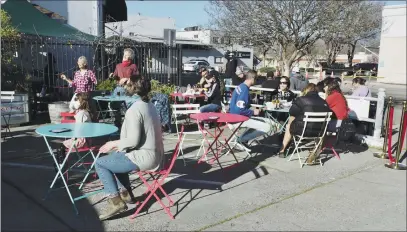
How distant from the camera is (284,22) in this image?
40.6 feet

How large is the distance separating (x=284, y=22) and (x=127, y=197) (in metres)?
9.67

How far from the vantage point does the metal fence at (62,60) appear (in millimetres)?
9211

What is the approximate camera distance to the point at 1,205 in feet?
13.2

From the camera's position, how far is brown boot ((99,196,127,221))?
12.1ft

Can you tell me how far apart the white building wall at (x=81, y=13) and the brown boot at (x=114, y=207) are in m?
17.1

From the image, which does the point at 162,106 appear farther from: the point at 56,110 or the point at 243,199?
the point at 243,199

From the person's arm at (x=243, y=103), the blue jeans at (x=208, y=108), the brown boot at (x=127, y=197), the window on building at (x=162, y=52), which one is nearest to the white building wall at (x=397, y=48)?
the brown boot at (x=127, y=197)

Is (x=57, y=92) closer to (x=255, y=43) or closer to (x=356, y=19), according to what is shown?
(x=255, y=43)

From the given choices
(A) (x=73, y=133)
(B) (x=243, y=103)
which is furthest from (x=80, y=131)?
(B) (x=243, y=103)

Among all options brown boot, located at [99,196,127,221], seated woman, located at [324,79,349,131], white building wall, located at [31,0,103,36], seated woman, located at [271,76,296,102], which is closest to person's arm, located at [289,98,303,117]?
seated woman, located at [324,79,349,131]

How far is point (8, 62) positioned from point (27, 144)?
11.2 ft

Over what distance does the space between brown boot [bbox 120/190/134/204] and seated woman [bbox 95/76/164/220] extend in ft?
0.91

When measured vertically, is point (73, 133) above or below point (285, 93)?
below

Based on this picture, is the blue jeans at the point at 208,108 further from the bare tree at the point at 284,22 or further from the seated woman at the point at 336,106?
the bare tree at the point at 284,22
